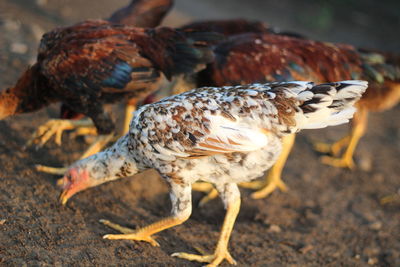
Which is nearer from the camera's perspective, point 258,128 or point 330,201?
point 258,128

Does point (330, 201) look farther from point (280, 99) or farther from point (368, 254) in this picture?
point (280, 99)

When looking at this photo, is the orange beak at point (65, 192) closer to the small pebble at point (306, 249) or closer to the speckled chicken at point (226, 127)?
the speckled chicken at point (226, 127)

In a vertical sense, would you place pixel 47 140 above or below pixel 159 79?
below

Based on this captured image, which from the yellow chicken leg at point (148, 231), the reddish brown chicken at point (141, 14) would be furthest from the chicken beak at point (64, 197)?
the reddish brown chicken at point (141, 14)

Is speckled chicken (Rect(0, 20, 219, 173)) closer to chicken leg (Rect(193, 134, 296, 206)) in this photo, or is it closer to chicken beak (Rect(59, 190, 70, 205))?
chicken beak (Rect(59, 190, 70, 205))

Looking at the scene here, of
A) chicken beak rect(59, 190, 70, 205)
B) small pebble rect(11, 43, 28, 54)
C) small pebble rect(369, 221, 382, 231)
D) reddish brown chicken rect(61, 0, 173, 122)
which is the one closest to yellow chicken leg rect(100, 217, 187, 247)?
chicken beak rect(59, 190, 70, 205)

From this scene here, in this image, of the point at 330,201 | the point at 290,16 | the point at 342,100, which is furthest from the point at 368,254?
the point at 290,16
